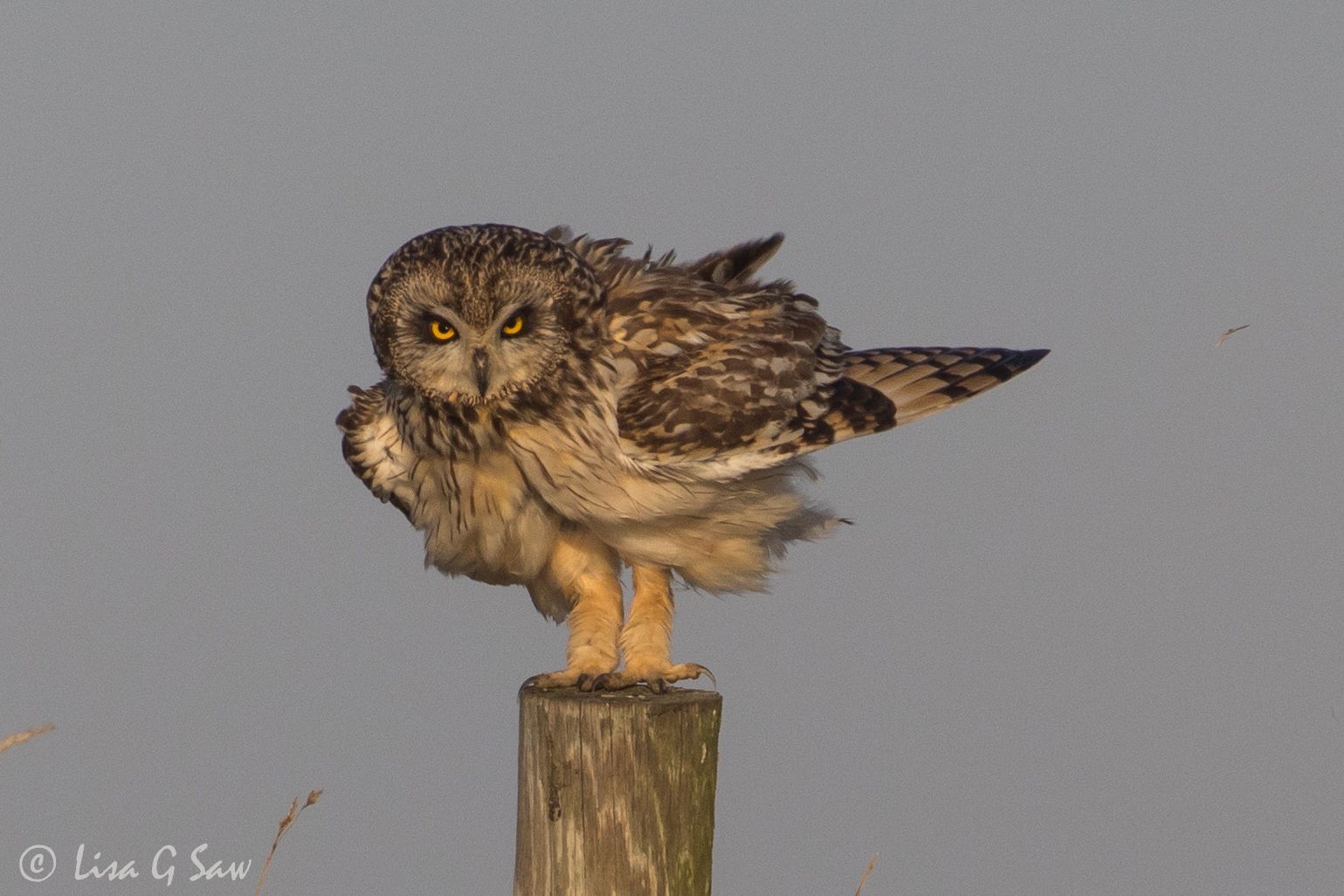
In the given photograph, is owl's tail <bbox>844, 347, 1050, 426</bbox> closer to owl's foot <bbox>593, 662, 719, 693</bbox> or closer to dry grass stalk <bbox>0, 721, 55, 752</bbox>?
owl's foot <bbox>593, 662, 719, 693</bbox>

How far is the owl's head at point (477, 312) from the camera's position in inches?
174

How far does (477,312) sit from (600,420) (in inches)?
20.4

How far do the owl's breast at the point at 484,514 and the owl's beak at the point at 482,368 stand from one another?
0.32 m

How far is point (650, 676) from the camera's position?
4.70 metres

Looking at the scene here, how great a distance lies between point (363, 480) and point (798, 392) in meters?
1.45

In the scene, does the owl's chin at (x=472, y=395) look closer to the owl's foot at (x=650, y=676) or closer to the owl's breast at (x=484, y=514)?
the owl's breast at (x=484, y=514)

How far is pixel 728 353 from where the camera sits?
4.91 meters

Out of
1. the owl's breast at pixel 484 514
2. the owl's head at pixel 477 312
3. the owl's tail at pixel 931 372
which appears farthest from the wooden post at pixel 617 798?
the owl's tail at pixel 931 372

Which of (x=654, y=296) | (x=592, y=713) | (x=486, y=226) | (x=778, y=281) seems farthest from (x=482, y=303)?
(x=778, y=281)

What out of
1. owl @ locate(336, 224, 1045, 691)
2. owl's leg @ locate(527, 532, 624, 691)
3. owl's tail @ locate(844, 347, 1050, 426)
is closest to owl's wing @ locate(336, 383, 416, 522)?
owl @ locate(336, 224, 1045, 691)

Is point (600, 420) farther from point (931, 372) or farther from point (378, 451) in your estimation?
point (931, 372)

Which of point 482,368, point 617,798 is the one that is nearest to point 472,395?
point 482,368

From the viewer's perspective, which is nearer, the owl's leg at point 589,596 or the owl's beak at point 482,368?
the owl's beak at point 482,368

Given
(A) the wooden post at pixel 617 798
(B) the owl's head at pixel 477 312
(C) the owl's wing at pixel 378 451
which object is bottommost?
(A) the wooden post at pixel 617 798
